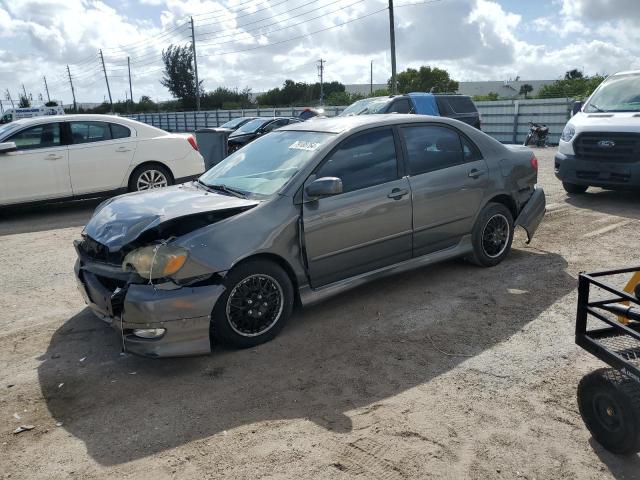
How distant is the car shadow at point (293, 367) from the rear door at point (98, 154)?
474 cm

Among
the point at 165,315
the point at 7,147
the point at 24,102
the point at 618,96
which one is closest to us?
the point at 165,315

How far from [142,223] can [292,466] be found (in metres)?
2.06

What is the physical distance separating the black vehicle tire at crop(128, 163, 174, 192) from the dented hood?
192 inches

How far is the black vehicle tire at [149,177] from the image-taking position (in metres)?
9.38

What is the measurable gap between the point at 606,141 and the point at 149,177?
7439 mm

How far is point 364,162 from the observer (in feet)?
15.4

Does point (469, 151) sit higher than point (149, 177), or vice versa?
point (469, 151)

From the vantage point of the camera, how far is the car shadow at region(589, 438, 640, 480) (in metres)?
2.71

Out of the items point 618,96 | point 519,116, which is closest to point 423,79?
point 519,116

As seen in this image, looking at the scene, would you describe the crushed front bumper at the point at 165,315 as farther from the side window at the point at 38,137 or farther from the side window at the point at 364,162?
the side window at the point at 38,137

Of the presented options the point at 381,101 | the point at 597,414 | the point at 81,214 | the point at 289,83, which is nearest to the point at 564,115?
the point at 381,101

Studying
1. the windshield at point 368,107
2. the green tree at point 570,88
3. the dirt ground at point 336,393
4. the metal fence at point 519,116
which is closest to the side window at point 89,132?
the dirt ground at point 336,393

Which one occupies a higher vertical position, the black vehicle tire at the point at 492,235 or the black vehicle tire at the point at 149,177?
the black vehicle tire at the point at 149,177

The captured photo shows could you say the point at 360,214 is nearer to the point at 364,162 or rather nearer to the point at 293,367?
the point at 364,162
